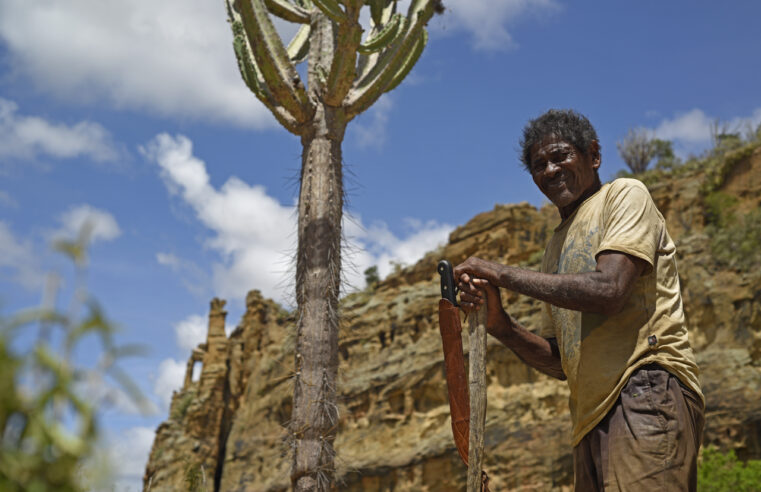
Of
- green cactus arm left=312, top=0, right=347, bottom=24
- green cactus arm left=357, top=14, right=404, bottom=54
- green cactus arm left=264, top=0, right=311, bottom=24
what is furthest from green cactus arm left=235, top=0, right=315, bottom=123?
green cactus arm left=264, top=0, right=311, bottom=24

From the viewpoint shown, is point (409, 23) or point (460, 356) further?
point (409, 23)

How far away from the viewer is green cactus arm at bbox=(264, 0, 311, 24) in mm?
7898

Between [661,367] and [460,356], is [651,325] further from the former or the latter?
[460,356]

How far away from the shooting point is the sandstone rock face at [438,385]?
14.1 m

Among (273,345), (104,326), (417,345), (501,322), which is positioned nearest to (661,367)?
(501,322)

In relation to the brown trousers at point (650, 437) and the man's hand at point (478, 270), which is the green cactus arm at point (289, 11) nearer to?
the man's hand at point (478, 270)

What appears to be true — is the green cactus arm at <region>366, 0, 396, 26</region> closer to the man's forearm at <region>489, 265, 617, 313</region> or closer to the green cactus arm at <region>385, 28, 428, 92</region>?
the green cactus arm at <region>385, 28, 428, 92</region>

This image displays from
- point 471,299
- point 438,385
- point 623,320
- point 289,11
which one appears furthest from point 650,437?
point 438,385

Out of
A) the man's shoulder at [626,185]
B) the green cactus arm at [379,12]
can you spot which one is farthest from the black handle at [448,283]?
the green cactus arm at [379,12]

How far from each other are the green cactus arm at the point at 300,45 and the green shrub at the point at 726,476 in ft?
28.7

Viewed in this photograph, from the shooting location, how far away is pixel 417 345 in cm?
2097

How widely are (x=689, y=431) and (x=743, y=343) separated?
1349 centimetres

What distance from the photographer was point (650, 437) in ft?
7.24

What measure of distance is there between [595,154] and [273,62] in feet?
15.3
